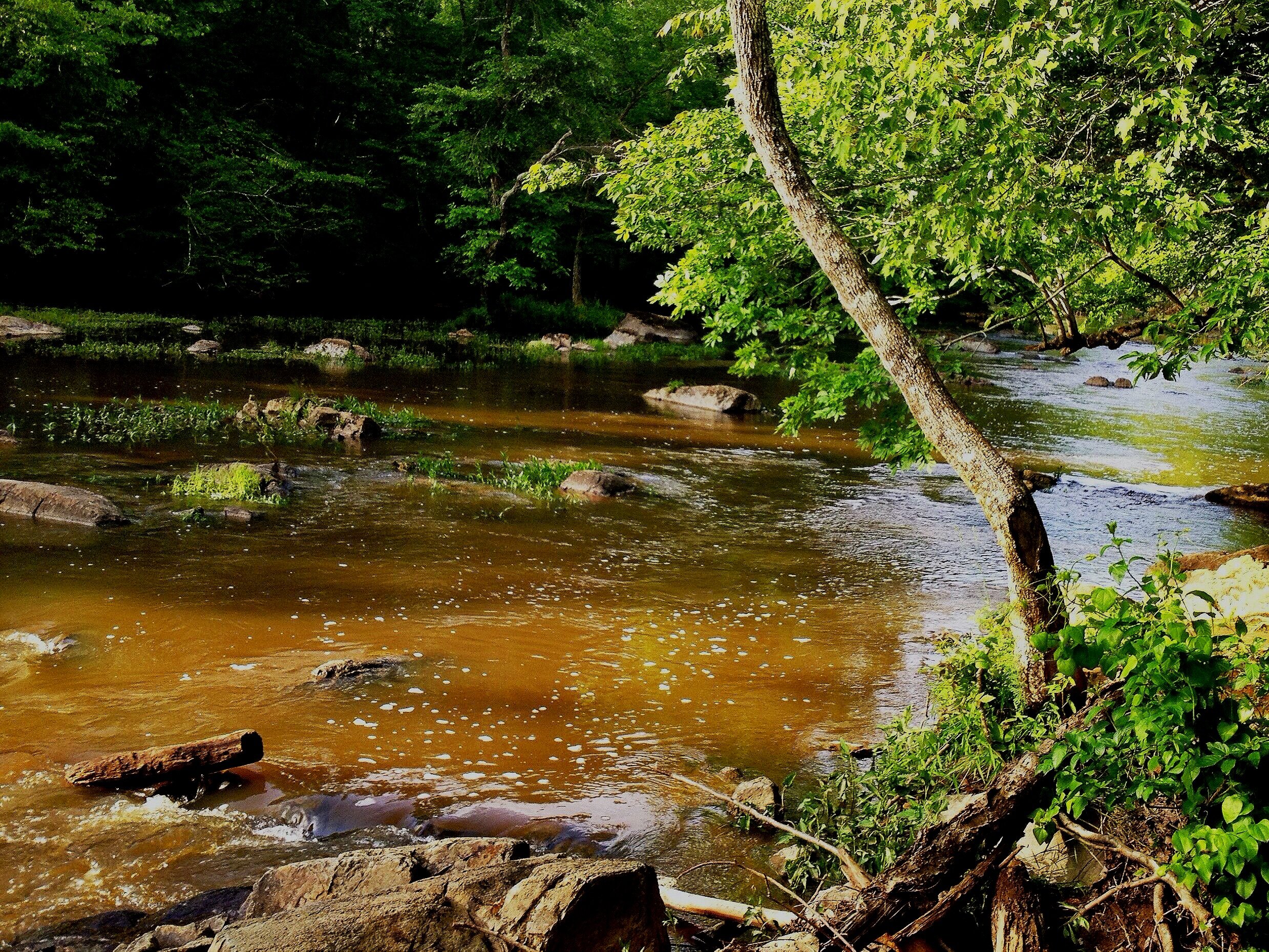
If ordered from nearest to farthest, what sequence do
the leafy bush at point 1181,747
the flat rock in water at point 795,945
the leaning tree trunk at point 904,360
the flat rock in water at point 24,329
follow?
the leafy bush at point 1181,747 < the flat rock in water at point 795,945 < the leaning tree trunk at point 904,360 < the flat rock in water at point 24,329

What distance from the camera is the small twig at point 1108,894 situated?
338cm

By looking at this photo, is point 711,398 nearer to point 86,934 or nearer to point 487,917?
point 86,934

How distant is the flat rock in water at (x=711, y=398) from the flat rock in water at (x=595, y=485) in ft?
31.4

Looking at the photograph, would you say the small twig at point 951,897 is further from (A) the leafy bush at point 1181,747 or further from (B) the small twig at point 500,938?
(B) the small twig at point 500,938

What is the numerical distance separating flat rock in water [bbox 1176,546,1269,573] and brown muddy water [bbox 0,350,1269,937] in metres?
1.85

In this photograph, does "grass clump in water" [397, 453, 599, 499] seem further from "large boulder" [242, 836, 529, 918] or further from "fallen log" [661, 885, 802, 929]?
"fallen log" [661, 885, 802, 929]

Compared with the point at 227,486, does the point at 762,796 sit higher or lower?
lower

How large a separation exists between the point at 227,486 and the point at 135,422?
448cm

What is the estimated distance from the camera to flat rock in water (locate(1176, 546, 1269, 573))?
7.48 metres

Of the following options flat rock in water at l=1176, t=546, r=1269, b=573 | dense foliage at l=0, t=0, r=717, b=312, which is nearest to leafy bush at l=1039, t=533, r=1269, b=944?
flat rock in water at l=1176, t=546, r=1269, b=573

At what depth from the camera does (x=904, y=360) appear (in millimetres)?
4859

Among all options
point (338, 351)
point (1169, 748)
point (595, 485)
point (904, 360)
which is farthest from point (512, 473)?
point (338, 351)

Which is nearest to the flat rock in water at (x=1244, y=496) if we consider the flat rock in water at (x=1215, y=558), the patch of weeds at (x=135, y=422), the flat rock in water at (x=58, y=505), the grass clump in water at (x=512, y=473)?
the flat rock in water at (x=1215, y=558)

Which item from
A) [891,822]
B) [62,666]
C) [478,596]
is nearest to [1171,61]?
[891,822]
